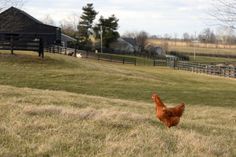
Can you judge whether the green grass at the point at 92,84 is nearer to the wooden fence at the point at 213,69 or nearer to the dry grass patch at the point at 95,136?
the dry grass patch at the point at 95,136

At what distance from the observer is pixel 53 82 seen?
24.5 m

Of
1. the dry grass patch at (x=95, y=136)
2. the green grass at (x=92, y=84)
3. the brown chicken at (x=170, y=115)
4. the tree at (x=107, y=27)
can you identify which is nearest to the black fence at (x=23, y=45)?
the green grass at (x=92, y=84)

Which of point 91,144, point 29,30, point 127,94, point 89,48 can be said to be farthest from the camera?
point 89,48

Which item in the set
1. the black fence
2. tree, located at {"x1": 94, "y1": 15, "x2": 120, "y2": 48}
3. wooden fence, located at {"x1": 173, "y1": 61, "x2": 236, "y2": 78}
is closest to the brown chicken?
the black fence

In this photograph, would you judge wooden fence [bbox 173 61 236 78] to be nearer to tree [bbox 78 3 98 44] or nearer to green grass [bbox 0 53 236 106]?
green grass [bbox 0 53 236 106]

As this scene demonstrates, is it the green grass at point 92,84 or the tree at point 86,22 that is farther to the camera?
the tree at point 86,22

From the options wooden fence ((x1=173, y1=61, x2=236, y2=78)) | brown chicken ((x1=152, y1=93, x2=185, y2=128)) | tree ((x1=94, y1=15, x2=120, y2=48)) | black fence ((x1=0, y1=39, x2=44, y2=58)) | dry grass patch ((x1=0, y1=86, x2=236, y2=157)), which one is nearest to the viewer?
dry grass patch ((x1=0, y1=86, x2=236, y2=157))

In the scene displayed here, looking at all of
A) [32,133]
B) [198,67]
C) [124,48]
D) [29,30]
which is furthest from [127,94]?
[124,48]

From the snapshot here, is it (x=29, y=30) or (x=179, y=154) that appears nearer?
(x=179, y=154)

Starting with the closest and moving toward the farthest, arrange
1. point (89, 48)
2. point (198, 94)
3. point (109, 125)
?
point (109, 125) < point (198, 94) < point (89, 48)

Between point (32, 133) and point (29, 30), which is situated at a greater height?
point (29, 30)

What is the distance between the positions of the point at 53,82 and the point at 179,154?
743 inches

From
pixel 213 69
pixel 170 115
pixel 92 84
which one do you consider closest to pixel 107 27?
pixel 213 69

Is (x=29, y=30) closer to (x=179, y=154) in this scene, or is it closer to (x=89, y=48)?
(x=89, y=48)
